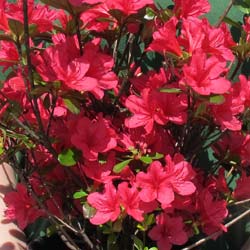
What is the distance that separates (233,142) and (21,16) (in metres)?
0.50

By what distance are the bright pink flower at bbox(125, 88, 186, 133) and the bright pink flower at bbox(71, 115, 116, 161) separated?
0.04 meters

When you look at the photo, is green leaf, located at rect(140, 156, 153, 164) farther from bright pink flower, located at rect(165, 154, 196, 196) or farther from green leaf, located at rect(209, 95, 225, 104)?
green leaf, located at rect(209, 95, 225, 104)

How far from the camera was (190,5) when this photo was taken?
1.13 m

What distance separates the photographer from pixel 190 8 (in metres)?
1.13

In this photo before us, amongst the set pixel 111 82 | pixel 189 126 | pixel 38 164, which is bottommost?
pixel 38 164

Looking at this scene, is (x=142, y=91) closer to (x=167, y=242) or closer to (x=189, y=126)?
(x=189, y=126)

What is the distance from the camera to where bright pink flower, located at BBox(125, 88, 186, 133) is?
0.99 metres

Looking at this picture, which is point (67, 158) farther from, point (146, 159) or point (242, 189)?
point (242, 189)

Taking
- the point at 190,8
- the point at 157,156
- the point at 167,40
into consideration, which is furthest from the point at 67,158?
the point at 190,8

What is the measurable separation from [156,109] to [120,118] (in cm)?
15

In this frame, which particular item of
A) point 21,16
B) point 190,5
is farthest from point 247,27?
point 21,16

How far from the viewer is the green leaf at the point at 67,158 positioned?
0.99 m

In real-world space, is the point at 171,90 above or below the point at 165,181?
above

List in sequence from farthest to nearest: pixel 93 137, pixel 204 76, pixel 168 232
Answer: pixel 168 232 < pixel 93 137 < pixel 204 76
